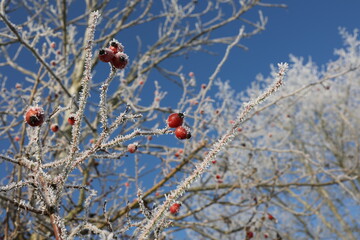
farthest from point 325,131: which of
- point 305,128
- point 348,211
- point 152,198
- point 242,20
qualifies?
point 152,198

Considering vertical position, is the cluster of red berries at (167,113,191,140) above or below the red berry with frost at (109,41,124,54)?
below

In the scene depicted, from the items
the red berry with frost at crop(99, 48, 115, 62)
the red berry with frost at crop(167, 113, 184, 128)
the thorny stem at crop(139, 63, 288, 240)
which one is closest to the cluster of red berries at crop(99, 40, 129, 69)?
the red berry with frost at crop(99, 48, 115, 62)

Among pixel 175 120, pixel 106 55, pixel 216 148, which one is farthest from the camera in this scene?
pixel 175 120

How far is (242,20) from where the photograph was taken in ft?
15.7

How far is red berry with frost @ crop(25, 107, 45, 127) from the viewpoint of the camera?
0.90 m

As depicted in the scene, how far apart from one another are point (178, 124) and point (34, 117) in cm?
41

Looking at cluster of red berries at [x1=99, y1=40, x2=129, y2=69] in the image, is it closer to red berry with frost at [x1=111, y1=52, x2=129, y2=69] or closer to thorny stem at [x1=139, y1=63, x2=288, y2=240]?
red berry with frost at [x1=111, y1=52, x2=129, y2=69]

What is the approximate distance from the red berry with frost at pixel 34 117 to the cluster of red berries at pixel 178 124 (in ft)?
1.19

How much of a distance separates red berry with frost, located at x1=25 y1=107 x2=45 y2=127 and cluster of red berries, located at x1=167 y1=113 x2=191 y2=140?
1.19 feet

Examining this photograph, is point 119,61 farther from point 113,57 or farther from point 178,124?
point 178,124

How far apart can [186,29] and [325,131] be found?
9.17 meters

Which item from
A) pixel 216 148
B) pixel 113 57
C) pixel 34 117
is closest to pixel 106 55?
pixel 113 57

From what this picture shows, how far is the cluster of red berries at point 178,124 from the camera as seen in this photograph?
0.99 meters

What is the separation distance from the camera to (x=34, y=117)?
90 centimetres
